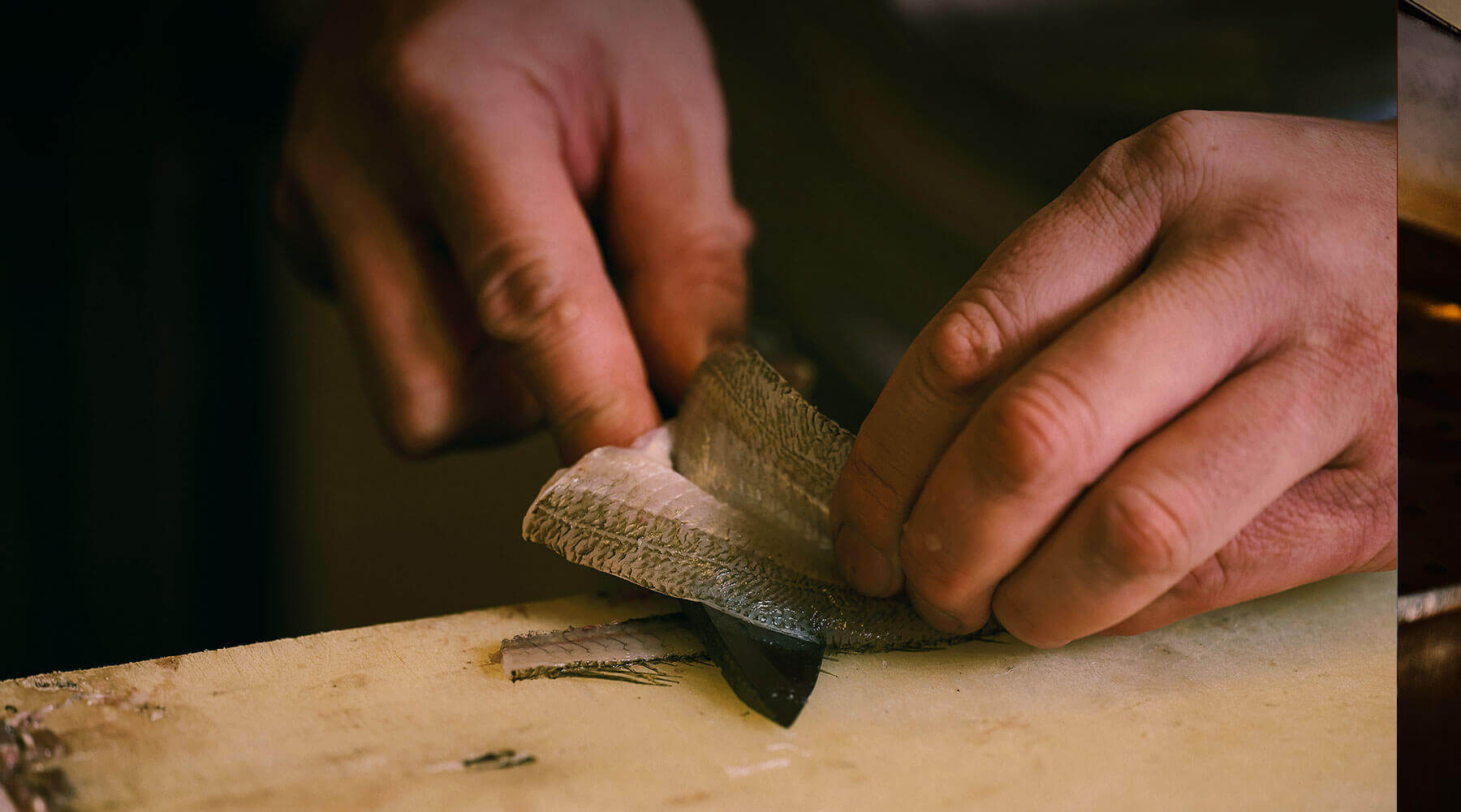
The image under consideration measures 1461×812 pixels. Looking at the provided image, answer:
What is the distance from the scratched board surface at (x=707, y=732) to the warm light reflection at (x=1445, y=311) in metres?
0.22

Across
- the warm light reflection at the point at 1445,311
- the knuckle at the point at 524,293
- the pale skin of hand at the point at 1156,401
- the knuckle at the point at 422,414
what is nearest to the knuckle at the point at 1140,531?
the pale skin of hand at the point at 1156,401

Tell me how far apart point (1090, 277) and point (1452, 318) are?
0.79 ft

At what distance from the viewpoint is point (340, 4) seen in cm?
72

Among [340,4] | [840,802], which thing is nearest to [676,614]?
[840,802]

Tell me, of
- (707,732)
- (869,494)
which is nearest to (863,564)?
(869,494)

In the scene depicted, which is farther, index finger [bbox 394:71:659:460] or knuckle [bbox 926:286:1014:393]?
index finger [bbox 394:71:659:460]

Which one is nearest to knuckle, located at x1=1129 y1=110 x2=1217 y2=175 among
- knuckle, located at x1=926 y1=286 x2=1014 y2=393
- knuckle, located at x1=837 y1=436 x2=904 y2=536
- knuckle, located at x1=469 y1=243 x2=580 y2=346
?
knuckle, located at x1=926 y1=286 x2=1014 y2=393

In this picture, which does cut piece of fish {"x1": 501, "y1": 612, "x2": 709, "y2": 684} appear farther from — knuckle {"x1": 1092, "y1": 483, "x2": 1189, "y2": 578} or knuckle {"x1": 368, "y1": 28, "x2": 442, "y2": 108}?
knuckle {"x1": 368, "y1": 28, "x2": 442, "y2": 108}

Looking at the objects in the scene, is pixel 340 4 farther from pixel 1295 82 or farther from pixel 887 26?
pixel 1295 82

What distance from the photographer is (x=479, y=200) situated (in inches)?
29.5

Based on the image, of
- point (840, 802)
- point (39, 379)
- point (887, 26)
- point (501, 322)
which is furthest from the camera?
point (887, 26)

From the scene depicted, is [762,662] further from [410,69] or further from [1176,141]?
[410,69]

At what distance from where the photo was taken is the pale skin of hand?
427 mm

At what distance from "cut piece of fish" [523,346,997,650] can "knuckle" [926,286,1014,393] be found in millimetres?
168
